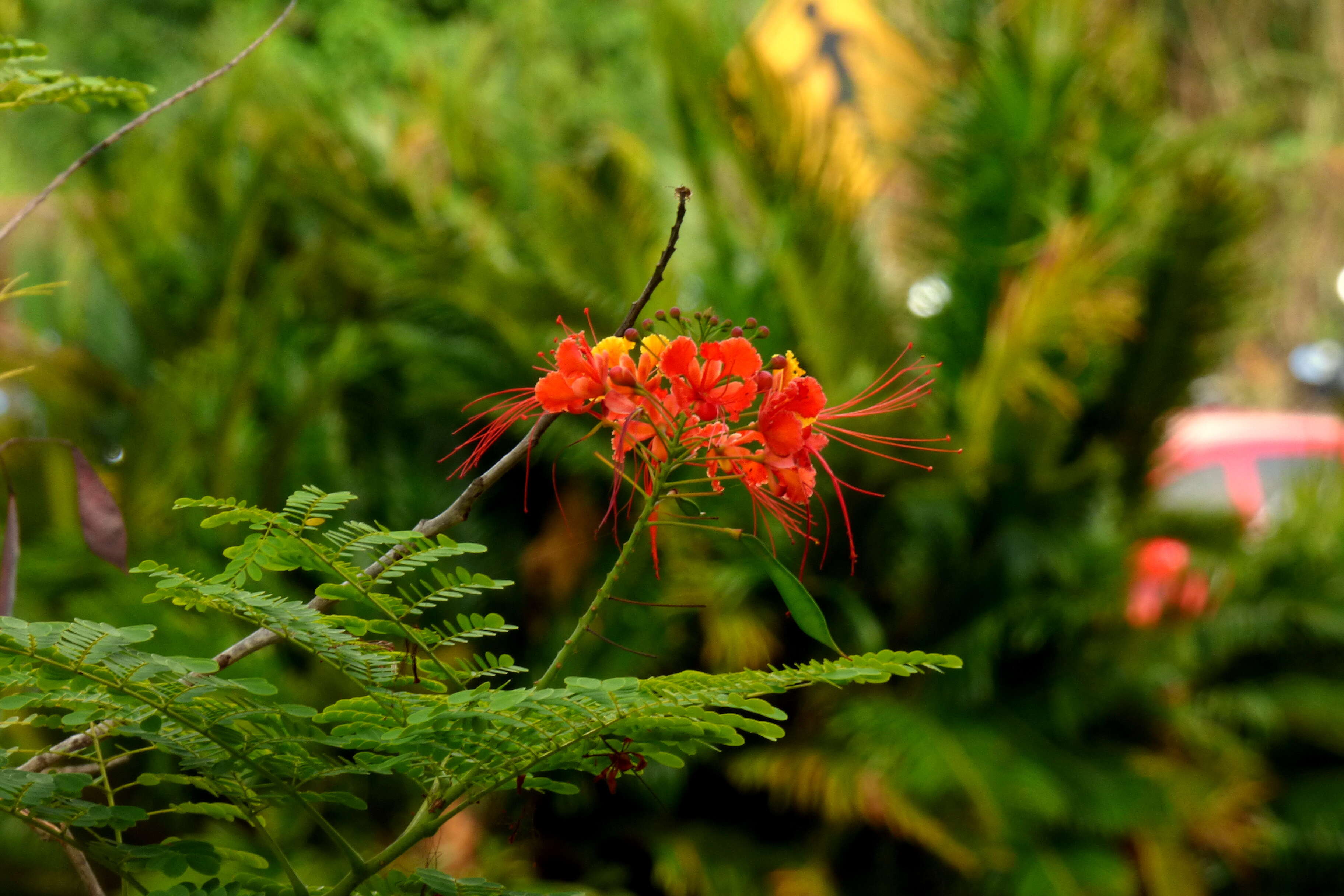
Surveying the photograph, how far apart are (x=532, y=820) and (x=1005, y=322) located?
2122mm

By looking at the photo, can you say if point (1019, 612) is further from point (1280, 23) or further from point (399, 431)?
point (1280, 23)

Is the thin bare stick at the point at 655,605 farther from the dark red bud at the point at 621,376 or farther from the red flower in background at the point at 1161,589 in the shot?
the red flower in background at the point at 1161,589

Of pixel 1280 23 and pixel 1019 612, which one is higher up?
pixel 1280 23

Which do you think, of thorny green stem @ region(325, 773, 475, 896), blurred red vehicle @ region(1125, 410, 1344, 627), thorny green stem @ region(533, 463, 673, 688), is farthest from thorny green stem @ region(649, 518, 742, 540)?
blurred red vehicle @ region(1125, 410, 1344, 627)

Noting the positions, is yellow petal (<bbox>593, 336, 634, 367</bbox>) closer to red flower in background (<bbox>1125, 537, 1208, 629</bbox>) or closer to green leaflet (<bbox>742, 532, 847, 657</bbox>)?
green leaflet (<bbox>742, 532, 847, 657</bbox>)

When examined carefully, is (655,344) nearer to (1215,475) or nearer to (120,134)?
(120,134)

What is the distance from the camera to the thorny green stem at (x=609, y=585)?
529 mm

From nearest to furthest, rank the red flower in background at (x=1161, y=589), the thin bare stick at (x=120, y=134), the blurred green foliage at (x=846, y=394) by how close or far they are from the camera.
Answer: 1. the thin bare stick at (x=120, y=134)
2. the blurred green foliage at (x=846, y=394)
3. the red flower in background at (x=1161, y=589)

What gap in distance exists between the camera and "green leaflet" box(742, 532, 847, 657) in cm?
54

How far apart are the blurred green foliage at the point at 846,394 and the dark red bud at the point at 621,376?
1.61 m

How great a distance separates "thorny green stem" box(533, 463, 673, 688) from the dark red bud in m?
0.05

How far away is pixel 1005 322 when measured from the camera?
2545mm

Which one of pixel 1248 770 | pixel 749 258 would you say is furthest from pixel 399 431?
pixel 1248 770

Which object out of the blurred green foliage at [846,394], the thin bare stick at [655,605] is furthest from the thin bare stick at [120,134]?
the blurred green foliage at [846,394]
